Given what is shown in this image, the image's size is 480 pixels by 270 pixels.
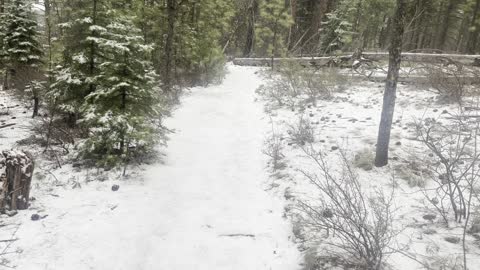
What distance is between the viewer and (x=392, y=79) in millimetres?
6320

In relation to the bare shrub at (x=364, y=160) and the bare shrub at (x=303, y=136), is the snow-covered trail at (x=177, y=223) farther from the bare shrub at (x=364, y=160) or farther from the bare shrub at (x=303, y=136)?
the bare shrub at (x=364, y=160)

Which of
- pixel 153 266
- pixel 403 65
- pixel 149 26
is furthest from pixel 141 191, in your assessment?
pixel 403 65

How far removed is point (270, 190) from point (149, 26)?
11.0m

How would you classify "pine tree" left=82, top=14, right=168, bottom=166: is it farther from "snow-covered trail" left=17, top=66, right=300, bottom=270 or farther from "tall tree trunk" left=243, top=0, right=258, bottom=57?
"tall tree trunk" left=243, top=0, right=258, bottom=57

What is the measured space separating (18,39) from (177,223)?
15306 millimetres

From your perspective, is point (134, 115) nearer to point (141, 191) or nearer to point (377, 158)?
point (141, 191)

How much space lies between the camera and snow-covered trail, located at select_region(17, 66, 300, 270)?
478 cm

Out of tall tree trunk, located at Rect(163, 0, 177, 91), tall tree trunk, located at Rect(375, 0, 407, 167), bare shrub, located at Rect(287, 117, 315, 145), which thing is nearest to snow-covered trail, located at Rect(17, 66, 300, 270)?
bare shrub, located at Rect(287, 117, 315, 145)

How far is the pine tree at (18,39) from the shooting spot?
16.7 meters

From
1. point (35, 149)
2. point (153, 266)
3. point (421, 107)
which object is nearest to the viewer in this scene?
point (153, 266)

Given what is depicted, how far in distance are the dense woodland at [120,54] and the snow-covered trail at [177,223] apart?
1139 millimetres

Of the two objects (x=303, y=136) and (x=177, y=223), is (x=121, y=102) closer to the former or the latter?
(x=177, y=223)

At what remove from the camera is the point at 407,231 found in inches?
195

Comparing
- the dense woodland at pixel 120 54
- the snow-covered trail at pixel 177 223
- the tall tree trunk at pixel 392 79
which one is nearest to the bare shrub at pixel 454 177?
the tall tree trunk at pixel 392 79
